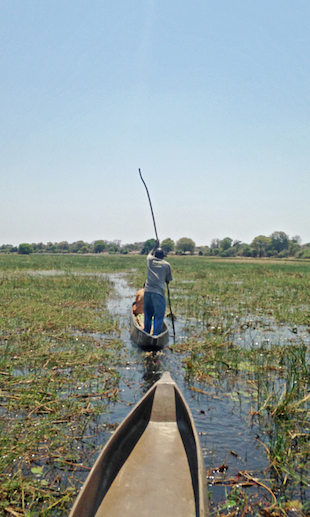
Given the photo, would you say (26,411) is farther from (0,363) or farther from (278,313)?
(278,313)

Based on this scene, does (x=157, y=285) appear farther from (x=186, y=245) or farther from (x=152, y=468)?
(x=186, y=245)

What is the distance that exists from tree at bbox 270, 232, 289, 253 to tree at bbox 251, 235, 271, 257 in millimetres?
1589

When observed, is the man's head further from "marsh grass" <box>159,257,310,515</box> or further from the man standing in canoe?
"marsh grass" <box>159,257,310,515</box>

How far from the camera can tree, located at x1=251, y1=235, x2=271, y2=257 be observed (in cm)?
11656

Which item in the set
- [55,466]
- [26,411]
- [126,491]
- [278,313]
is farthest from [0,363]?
[278,313]

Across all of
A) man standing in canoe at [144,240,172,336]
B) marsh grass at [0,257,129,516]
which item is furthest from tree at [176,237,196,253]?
man standing in canoe at [144,240,172,336]

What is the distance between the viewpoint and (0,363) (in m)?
7.16

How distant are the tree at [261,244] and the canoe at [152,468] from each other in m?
116

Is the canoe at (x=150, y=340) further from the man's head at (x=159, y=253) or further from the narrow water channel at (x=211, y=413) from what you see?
the man's head at (x=159, y=253)

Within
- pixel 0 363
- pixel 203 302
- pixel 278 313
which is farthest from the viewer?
pixel 203 302

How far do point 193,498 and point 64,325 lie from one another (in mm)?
8225

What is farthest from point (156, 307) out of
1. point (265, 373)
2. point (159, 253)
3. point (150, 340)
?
point (265, 373)

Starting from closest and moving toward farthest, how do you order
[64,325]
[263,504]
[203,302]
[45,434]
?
[263,504], [45,434], [64,325], [203,302]

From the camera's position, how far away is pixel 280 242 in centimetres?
11838
